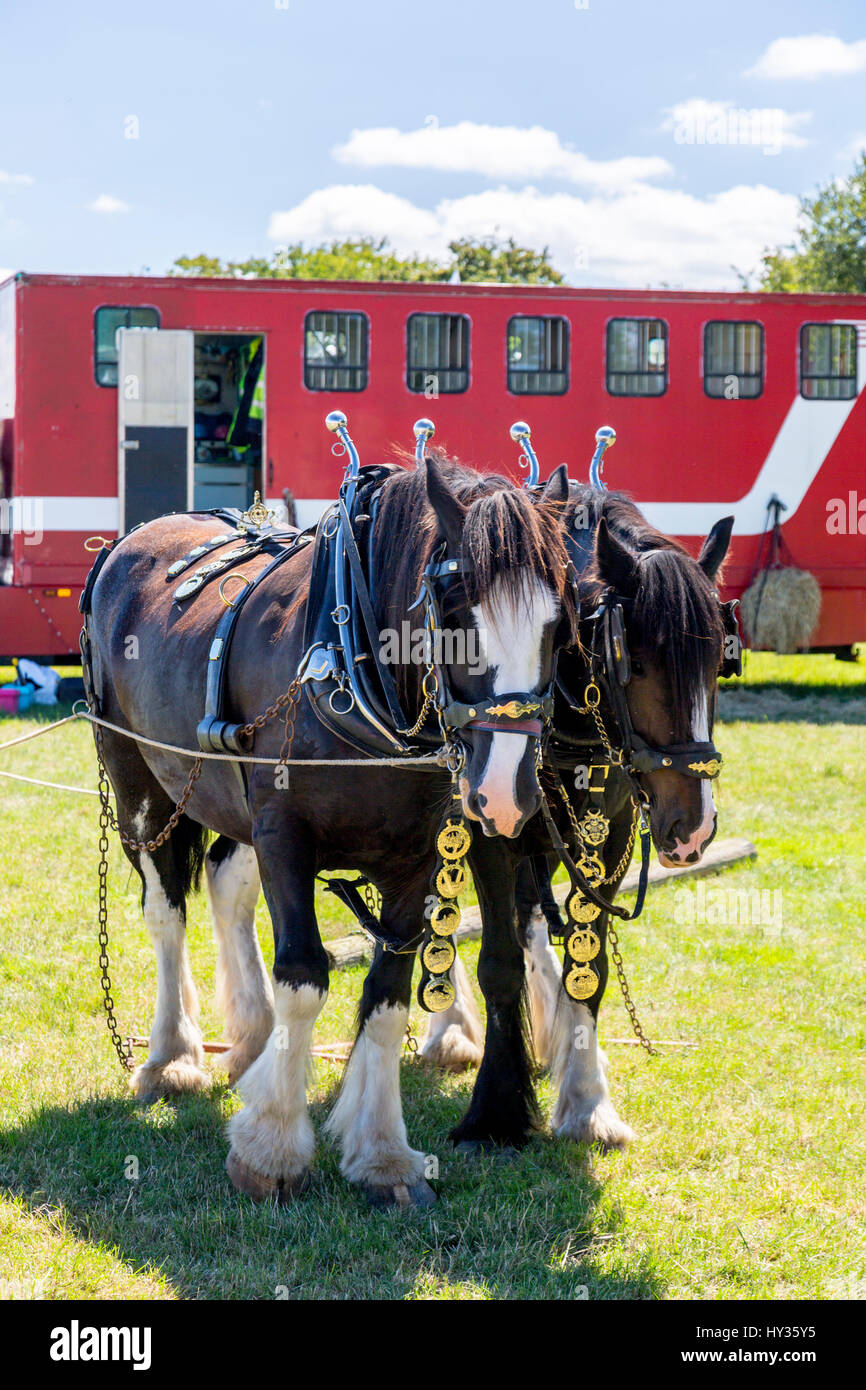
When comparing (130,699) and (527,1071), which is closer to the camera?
(527,1071)

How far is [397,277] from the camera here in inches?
1292

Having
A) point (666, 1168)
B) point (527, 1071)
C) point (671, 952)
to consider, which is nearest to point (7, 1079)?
point (527, 1071)

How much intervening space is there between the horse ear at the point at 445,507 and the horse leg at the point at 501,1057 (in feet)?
3.81

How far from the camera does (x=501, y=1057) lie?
3.83 metres

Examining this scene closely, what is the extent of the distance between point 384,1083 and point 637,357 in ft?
32.7

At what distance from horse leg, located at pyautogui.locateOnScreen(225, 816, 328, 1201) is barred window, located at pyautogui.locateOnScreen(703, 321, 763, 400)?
33.3 ft

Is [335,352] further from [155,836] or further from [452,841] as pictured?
[452,841]

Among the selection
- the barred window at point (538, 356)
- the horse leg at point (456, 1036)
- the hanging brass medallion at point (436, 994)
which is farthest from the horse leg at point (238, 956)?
the barred window at point (538, 356)

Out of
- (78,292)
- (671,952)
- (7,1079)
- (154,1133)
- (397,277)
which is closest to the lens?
(154,1133)

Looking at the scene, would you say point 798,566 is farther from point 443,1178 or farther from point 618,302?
point 443,1178

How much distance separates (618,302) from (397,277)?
21995 millimetres

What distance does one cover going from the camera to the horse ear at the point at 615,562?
3314mm

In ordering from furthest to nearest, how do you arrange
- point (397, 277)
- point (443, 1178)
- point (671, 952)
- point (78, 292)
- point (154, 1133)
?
point (397, 277)
point (78, 292)
point (671, 952)
point (154, 1133)
point (443, 1178)
